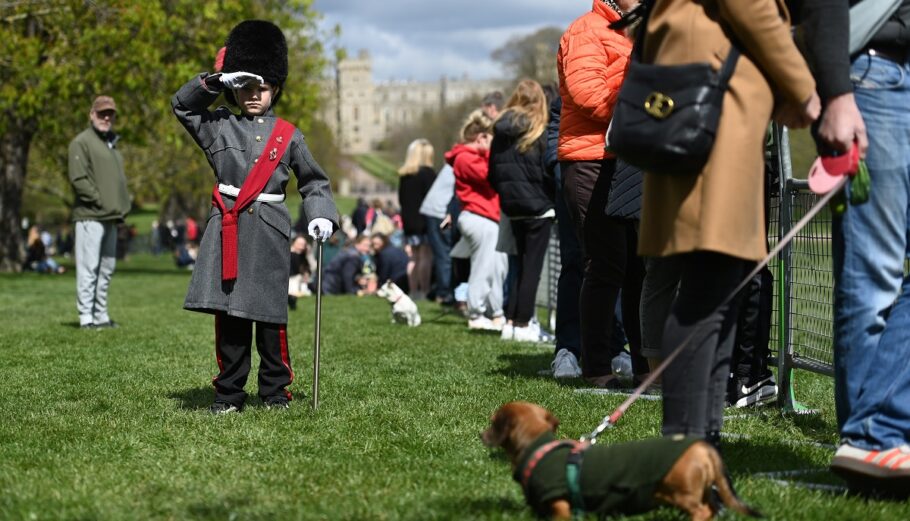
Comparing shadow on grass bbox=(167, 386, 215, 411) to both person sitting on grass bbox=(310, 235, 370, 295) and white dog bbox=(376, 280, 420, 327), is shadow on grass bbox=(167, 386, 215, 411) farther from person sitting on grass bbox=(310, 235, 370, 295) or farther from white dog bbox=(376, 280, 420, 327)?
person sitting on grass bbox=(310, 235, 370, 295)

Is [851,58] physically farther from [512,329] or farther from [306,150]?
[512,329]

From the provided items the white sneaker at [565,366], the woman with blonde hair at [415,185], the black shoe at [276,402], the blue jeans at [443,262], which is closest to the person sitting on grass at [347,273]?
the woman with blonde hair at [415,185]

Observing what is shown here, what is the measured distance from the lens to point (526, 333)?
10594 mm

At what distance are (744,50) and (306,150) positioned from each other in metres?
3.06

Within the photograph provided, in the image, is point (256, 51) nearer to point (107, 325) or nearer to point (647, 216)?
point (647, 216)

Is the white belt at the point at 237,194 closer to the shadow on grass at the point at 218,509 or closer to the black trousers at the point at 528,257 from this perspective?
the shadow on grass at the point at 218,509

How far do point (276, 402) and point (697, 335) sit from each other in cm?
305

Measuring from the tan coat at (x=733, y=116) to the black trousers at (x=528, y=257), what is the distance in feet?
20.2

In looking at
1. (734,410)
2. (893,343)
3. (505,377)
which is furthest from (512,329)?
(893,343)

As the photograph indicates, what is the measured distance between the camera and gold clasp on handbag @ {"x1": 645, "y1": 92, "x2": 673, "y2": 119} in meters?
3.70

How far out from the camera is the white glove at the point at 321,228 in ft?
20.4

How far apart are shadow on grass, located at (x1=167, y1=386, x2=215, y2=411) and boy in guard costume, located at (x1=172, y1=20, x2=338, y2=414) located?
0.30 meters

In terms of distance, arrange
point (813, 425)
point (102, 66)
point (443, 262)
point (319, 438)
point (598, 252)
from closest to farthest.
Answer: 1. point (319, 438)
2. point (813, 425)
3. point (598, 252)
4. point (443, 262)
5. point (102, 66)

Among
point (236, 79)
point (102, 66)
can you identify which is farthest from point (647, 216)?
point (102, 66)
